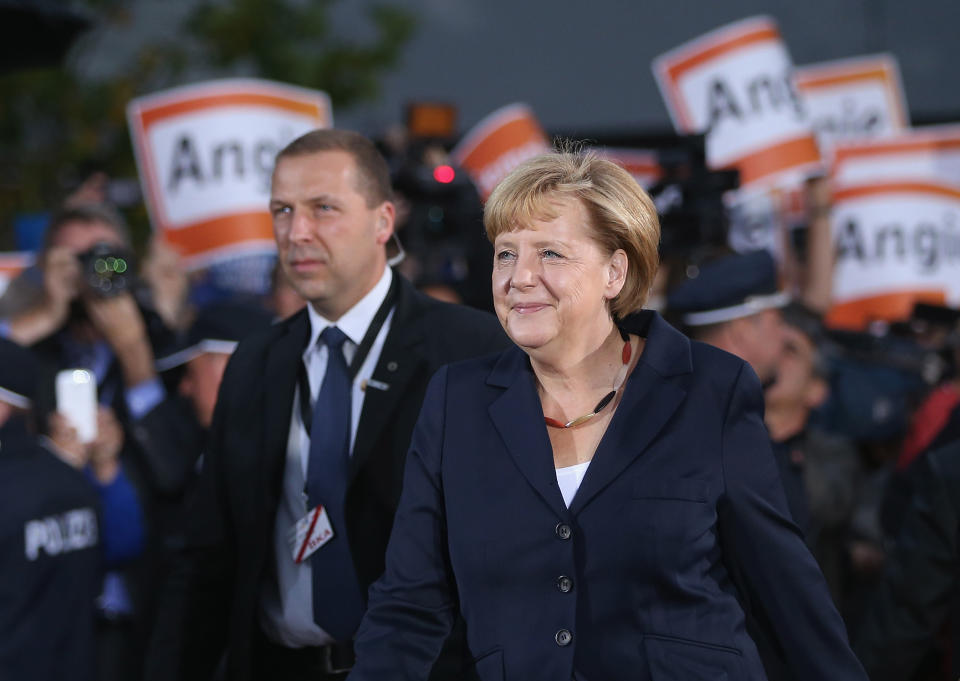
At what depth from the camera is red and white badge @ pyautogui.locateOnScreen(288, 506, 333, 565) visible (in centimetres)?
324

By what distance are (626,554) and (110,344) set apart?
3.49 metres

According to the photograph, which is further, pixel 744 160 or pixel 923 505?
pixel 744 160

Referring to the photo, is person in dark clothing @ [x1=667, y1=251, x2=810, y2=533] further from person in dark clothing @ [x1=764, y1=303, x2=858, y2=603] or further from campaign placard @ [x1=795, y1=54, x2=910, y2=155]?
campaign placard @ [x1=795, y1=54, x2=910, y2=155]

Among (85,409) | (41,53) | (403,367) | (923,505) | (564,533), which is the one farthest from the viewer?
(41,53)

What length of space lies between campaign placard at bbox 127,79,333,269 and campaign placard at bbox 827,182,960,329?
3950 mm

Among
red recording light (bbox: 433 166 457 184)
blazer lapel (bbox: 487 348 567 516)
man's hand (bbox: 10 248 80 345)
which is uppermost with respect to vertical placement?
red recording light (bbox: 433 166 457 184)

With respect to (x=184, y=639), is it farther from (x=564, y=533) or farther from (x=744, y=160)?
(x=744, y=160)

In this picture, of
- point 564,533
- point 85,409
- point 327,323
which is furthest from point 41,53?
point 564,533

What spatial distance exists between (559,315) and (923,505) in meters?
1.65

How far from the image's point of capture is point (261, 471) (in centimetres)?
337

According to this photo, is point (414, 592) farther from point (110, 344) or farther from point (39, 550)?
point (110, 344)

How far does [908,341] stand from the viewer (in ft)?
27.7

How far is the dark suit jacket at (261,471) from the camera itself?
3242 millimetres

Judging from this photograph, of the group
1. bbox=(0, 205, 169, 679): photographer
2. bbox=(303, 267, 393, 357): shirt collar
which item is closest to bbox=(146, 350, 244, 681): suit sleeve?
bbox=(303, 267, 393, 357): shirt collar
